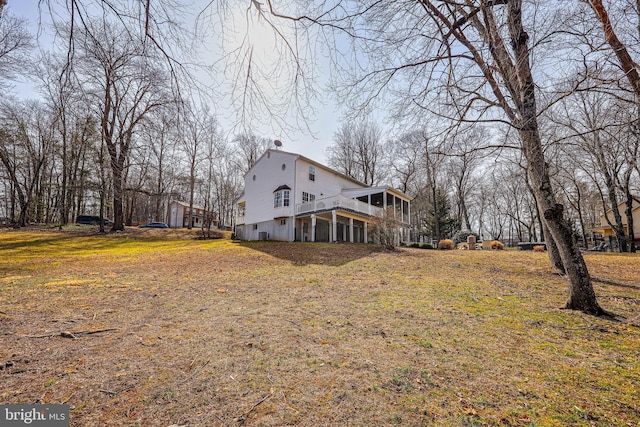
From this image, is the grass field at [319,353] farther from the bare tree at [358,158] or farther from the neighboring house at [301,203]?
the bare tree at [358,158]

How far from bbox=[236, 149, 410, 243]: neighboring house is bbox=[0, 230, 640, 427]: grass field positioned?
1220cm

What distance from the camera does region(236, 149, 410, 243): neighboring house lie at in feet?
61.1

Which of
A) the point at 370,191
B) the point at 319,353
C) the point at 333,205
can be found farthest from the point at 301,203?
the point at 319,353

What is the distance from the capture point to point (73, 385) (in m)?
2.37

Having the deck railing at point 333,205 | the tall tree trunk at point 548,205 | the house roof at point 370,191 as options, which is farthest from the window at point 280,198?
the tall tree trunk at point 548,205

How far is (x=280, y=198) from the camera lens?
1980cm

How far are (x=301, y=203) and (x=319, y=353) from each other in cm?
1645

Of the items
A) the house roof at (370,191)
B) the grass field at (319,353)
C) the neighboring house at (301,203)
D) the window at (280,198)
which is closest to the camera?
the grass field at (319,353)

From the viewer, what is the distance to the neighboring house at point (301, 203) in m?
18.6

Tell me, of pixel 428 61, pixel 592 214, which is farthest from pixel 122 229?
pixel 592 214

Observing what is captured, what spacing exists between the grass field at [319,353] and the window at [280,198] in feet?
42.9

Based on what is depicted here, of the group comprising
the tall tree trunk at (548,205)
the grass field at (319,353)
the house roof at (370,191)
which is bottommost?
the grass field at (319,353)

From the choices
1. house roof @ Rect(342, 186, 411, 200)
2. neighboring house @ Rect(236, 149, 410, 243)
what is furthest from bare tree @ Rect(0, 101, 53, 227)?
house roof @ Rect(342, 186, 411, 200)

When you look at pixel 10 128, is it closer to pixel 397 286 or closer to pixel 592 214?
pixel 397 286
